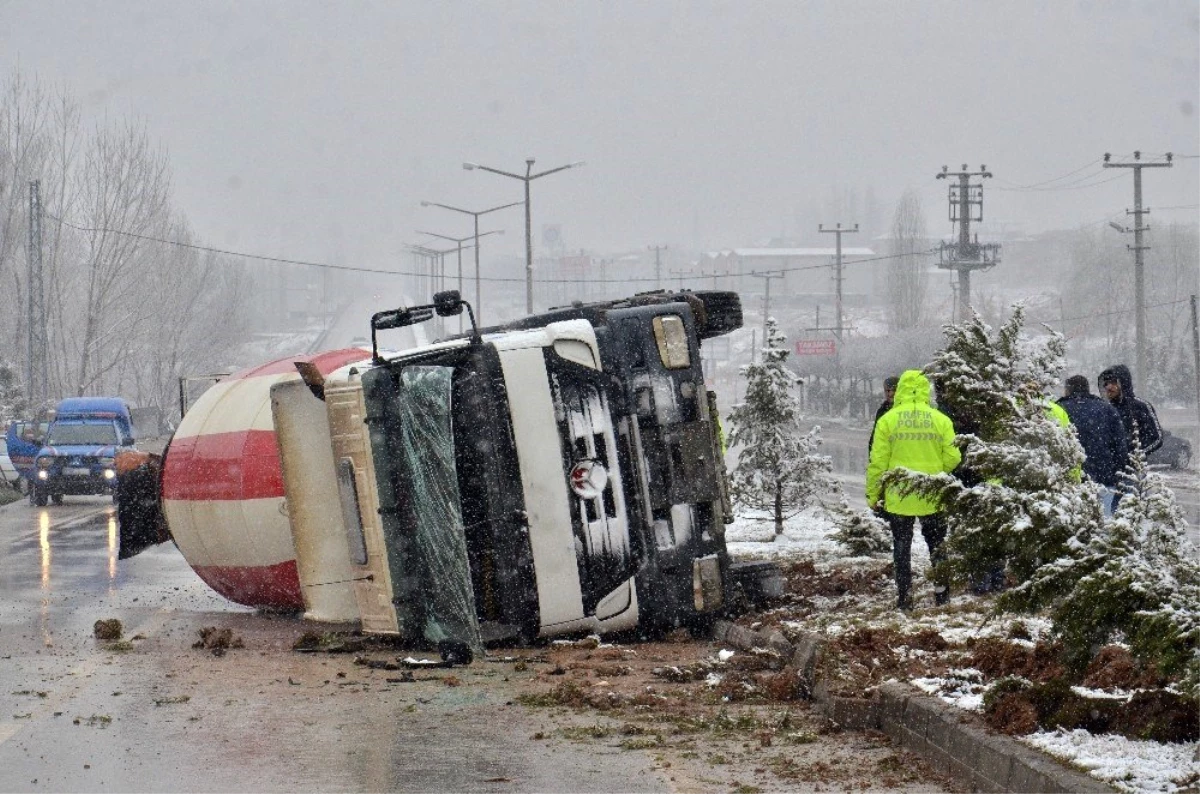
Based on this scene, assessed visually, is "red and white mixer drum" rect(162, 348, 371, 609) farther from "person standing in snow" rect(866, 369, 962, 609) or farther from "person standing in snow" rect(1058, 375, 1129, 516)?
"person standing in snow" rect(1058, 375, 1129, 516)

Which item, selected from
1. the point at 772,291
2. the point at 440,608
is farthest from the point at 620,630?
the point at 772,291

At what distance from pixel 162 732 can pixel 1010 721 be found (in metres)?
4.23

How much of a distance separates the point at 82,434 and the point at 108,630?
21406mm

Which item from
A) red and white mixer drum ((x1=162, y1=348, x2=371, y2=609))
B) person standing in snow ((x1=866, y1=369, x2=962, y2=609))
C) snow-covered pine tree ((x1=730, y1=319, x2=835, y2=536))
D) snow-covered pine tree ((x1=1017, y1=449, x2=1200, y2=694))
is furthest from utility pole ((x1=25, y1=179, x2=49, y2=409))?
snow-covered pine tree ((x1=1017, y1=449, x2=1200, y2=694))

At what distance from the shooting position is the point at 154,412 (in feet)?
244

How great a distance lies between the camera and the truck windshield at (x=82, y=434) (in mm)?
33281

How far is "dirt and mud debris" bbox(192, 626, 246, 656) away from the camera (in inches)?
504

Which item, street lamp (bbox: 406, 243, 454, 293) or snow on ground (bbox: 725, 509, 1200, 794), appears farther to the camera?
street lamp (bbox: 406, 243, 454, 293)

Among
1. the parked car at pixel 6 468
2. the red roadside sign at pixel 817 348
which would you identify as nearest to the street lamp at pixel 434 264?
the red roadside sign at pixel 817 348

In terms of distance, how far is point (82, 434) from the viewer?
3381 cm

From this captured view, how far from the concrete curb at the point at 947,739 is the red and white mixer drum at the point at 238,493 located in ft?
18.2

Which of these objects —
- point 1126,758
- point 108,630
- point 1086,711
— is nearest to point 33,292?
point 108,630

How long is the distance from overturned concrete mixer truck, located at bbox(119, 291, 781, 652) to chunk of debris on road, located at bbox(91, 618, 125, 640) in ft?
6.35

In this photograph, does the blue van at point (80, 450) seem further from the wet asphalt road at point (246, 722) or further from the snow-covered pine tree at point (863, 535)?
the wet asphalt road at point (246, 722)
